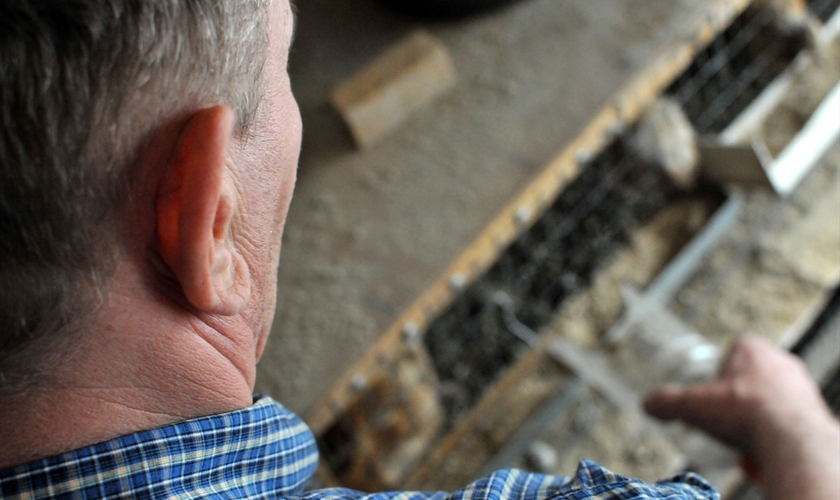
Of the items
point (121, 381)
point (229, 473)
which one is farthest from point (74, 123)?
point (229, 473)

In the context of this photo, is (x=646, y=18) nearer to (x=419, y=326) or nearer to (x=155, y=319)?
(x=419, y=326)

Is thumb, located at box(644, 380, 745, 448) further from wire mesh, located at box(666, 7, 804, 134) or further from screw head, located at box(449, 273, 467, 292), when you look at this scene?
wire mesh, located at box(666, 7, 804, 134)

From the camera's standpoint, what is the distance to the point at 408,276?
1.06m

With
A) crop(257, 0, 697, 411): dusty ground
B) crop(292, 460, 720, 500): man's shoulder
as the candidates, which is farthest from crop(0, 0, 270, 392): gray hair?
crop(257, 0, 697, 411): dusty ground

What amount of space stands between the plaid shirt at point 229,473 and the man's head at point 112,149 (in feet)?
0.21

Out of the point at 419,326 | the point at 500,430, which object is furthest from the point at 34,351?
the point at 500,430

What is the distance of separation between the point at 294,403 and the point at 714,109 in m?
1.21

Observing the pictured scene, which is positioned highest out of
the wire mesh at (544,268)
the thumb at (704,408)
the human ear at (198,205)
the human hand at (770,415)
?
the human ear at (198,205)

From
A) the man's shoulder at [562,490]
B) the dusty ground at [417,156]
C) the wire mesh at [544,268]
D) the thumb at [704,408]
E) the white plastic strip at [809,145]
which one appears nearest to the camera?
the man's shoulder at [562,490]

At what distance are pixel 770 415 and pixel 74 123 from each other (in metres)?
0.86

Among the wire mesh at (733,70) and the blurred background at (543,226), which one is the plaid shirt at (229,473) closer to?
the blurred background at (543,226)

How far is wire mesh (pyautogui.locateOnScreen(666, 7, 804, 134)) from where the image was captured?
4.98 feet

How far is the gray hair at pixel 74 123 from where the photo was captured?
0.32 metres

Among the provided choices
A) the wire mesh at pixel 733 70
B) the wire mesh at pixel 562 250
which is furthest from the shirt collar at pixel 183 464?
the wire mesh at pixel 733 70
